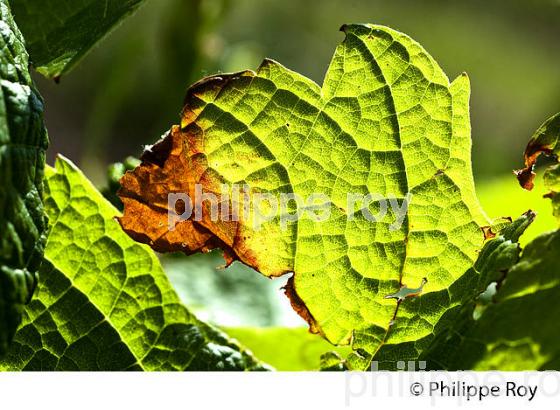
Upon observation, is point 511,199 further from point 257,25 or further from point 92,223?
point 257,25

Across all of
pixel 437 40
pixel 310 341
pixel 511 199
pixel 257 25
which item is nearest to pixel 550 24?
pixel 437 40

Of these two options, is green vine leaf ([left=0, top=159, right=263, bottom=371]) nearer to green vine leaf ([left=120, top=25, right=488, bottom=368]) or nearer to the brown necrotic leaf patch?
green vine leaf ([left=120, top=25, right=488, bottom=368])

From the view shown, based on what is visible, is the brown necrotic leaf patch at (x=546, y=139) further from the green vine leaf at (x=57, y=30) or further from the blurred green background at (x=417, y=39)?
the blurred green background at (x=417, y=39)

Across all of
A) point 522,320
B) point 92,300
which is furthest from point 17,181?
point 522,320


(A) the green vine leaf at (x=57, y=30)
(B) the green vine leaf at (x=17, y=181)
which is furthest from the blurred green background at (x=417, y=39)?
(B) the green vine leaf at (x=17, y=181)

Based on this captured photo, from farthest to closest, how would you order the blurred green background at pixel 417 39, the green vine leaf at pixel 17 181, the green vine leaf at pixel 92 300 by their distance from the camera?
the blurred green background at pixel 417 39 → the green vine leaf at pixel 92 300 → the green vine leaf at pixel 17 181
